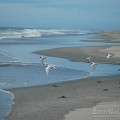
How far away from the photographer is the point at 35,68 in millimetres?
21188

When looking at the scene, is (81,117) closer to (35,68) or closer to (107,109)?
(107,109)

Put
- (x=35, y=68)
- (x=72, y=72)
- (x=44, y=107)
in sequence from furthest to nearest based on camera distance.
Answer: (x=35, y=68) → (x=72, y=72) → (x=44, y=107)

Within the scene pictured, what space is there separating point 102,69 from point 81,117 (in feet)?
36.4

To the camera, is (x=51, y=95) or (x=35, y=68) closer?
(x=51, y=95)

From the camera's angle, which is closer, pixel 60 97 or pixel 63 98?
pixel 63 98

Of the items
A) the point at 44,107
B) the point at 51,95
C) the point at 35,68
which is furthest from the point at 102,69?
the point at 44,107

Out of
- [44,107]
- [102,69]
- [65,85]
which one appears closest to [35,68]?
[102,69]

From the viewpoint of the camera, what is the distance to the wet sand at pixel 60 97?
10.5 m

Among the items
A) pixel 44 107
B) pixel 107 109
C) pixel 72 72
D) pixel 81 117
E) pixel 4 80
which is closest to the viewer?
pixel 81 117

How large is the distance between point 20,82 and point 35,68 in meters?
4.97

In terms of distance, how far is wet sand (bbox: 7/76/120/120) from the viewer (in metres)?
10.5

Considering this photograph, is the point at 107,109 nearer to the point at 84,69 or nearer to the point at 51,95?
the point at 51,95

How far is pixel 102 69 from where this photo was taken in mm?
20609

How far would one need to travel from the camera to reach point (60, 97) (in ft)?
42.1
